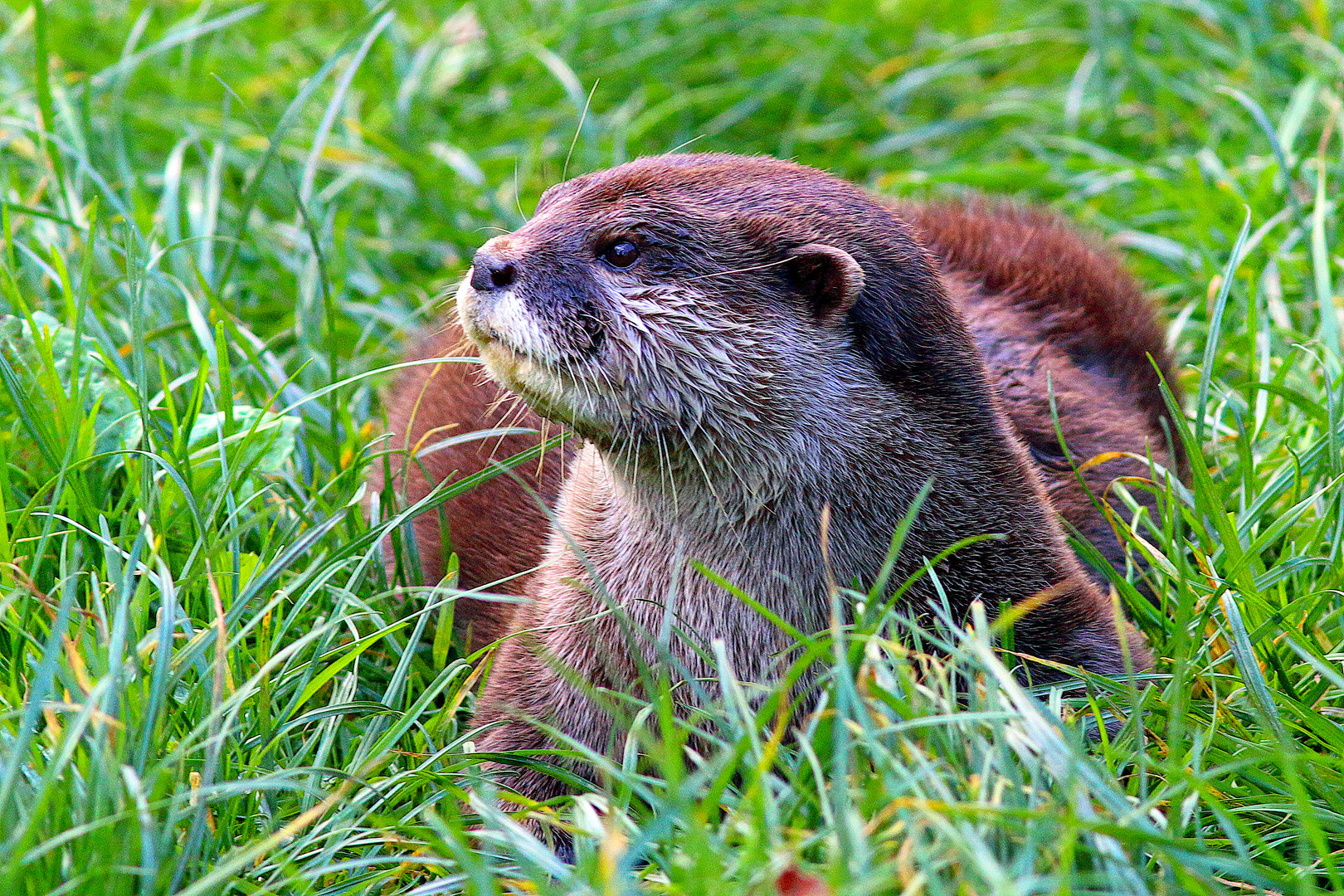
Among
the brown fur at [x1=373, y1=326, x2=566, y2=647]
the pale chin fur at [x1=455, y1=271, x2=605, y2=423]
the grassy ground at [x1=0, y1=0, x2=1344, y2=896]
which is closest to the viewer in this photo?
the grassy ground at [x1=0, y1=0, x2=1344, y2=896]

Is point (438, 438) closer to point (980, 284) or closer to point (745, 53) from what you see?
point (980, 284)

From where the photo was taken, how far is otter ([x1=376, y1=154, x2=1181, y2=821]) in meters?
2.14

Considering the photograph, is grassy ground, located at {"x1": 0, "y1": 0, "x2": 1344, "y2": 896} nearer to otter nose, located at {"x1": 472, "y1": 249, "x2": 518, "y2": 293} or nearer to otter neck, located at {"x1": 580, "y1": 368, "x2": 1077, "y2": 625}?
otter neck, located at {"x1": 580, "y1": 368, "x2": 1077, "y2": 625}

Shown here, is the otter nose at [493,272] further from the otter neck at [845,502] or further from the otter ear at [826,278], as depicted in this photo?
the otter ear at [826,278]

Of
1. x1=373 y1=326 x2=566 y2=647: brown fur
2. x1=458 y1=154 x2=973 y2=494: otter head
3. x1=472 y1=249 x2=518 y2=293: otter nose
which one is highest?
x1=472 y1=249 x2=518 y2=293: otter nose

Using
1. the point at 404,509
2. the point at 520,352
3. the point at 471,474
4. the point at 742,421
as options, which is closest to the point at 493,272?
the point at 520,352

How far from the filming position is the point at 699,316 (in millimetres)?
2154

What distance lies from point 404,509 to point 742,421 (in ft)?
2.89

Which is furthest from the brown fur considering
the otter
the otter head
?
the otter head

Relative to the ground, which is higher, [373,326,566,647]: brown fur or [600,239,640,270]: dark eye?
[600,239,640,270]: dark eye

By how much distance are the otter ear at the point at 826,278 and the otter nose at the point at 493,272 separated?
1.40 ft

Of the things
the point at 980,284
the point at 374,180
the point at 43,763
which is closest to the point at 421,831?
the point at 43,763

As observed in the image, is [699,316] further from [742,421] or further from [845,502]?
[845,502]

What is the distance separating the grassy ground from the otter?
0.48 ft
